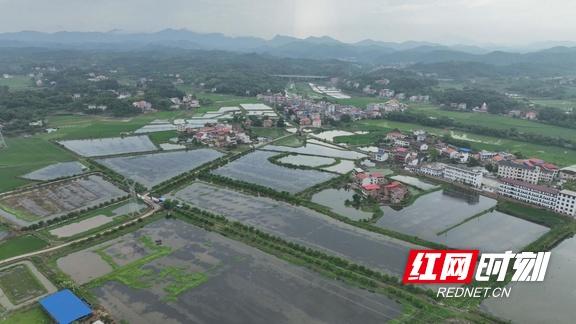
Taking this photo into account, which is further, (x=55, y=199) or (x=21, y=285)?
(x=55, y=199)

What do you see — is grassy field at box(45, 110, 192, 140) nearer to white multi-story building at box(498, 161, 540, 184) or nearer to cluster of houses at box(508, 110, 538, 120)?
white multi-story building at box(498, 161, 540, 184)

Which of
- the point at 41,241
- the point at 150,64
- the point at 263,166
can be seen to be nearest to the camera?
the point at 41,241

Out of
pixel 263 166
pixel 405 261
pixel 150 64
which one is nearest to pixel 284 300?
pixel 405 261

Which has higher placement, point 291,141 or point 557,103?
point 557,103

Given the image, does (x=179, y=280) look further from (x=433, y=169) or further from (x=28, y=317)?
(x=433, y=169)

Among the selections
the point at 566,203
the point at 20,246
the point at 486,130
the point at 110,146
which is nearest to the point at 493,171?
the point at 566,203

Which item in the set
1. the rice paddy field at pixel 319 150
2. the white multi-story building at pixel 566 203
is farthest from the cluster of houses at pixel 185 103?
the white multi-story building at pixel 566 203

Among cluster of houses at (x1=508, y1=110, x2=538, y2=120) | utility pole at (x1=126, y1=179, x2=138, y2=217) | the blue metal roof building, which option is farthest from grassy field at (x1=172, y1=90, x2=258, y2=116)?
the blue metal roof building

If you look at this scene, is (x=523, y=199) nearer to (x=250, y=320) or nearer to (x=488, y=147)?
(x=488, y=147)
